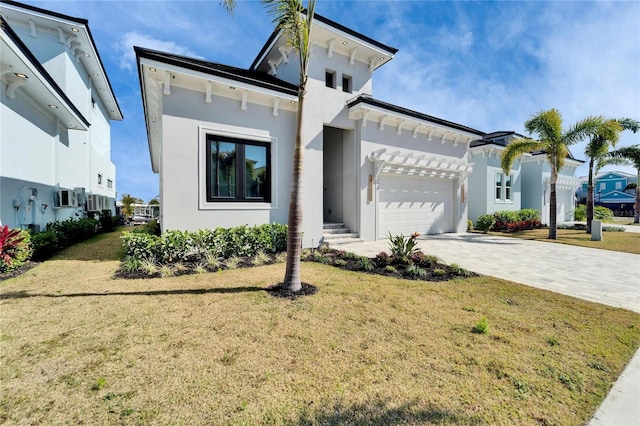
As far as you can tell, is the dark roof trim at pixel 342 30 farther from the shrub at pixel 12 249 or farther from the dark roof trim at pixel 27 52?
the shrub at pixel 12 249

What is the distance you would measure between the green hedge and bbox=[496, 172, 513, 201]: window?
18.1 meters

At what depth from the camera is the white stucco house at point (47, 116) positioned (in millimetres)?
7516

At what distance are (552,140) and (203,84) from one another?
16867 millimetres

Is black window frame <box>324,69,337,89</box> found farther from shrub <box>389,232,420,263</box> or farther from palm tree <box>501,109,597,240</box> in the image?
palm tree <box>501,109,597,240</box>

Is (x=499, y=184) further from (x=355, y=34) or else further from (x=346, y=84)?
(x=355, y=34)

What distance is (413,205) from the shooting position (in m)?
13.1

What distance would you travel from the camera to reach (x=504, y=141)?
20281mm

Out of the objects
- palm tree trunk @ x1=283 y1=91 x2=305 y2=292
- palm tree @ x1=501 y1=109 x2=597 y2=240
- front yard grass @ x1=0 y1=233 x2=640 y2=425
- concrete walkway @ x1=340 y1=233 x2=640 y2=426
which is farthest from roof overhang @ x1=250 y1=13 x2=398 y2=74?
front yard grass @ x1=0 y1=233 x2=640 y2=425

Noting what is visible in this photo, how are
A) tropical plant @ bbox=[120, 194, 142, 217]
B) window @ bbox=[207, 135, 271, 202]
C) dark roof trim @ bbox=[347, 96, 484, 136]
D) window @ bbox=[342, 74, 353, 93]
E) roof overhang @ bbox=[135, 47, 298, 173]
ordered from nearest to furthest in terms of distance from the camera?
roof overhang @ bbox=[135, 47, 298, 173] → window @ bbox=[207, 135, 271, 202] → dark roof trim @ bbox=[347, 96, 484, 136] → window @ bbox=[342, 74, 353, 93] → tropical plant @ bbox=[120, 194, 142, 217]

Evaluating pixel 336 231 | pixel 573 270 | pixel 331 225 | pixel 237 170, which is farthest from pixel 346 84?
pixel 573 270

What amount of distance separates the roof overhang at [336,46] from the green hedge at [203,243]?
23.2 ft

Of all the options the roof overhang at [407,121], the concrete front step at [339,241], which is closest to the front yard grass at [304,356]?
the concrete front step at [339,241]

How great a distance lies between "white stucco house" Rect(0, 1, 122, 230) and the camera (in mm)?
7516

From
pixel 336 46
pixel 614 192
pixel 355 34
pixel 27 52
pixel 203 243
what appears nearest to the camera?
pixel 27 52
